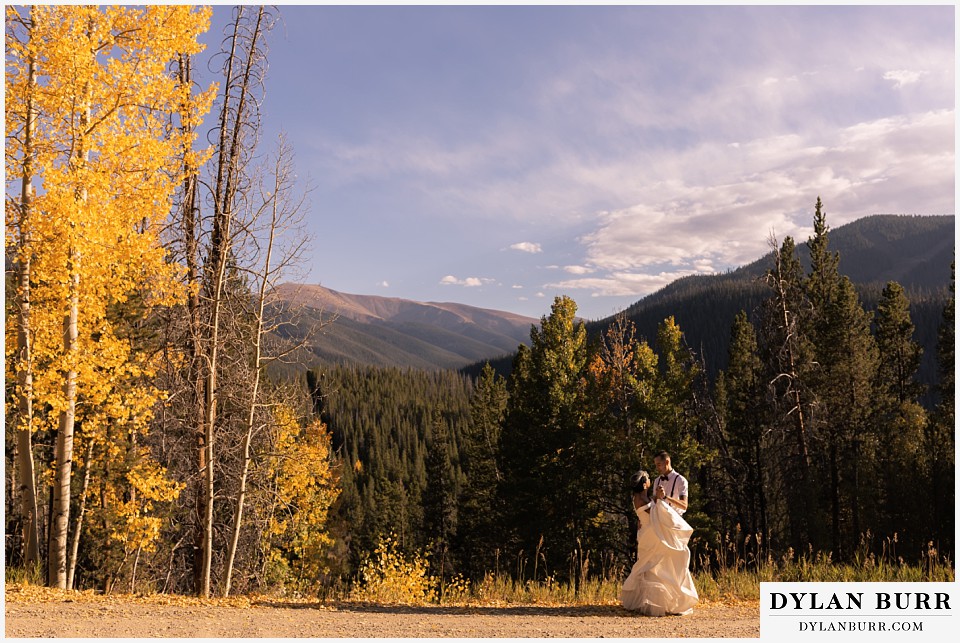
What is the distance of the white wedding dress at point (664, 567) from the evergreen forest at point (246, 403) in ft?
4.16

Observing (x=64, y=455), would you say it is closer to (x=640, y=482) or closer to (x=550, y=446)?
(x=640, y=482)

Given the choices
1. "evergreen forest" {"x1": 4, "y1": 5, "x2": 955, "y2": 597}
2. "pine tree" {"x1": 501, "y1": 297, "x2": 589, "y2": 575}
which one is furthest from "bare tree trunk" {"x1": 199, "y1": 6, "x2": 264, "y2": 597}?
"pine tree" {"x1": 501, "y1": 297, "x2": 589, "y2": 575}

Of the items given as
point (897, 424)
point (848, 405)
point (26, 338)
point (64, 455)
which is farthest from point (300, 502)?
point (897, 424)

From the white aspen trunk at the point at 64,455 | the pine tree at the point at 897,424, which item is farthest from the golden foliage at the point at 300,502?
the pine tree at the point at 897,424

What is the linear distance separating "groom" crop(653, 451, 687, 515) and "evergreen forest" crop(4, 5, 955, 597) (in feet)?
6.39

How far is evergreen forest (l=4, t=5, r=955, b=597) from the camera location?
28.9 feet

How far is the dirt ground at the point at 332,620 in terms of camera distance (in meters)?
6.14

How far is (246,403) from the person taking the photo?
35.3 ft

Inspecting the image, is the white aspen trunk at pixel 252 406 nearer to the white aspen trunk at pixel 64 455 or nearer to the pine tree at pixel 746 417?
the white aspen trunk at pixel 64 455

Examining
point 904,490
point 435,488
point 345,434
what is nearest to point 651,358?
point 904,490

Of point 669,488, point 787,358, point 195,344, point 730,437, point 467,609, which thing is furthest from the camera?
point 730,437

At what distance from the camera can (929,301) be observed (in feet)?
560

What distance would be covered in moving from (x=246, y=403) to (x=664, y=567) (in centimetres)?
780

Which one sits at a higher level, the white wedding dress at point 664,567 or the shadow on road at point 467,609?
the white wedding dress at point 664,567
